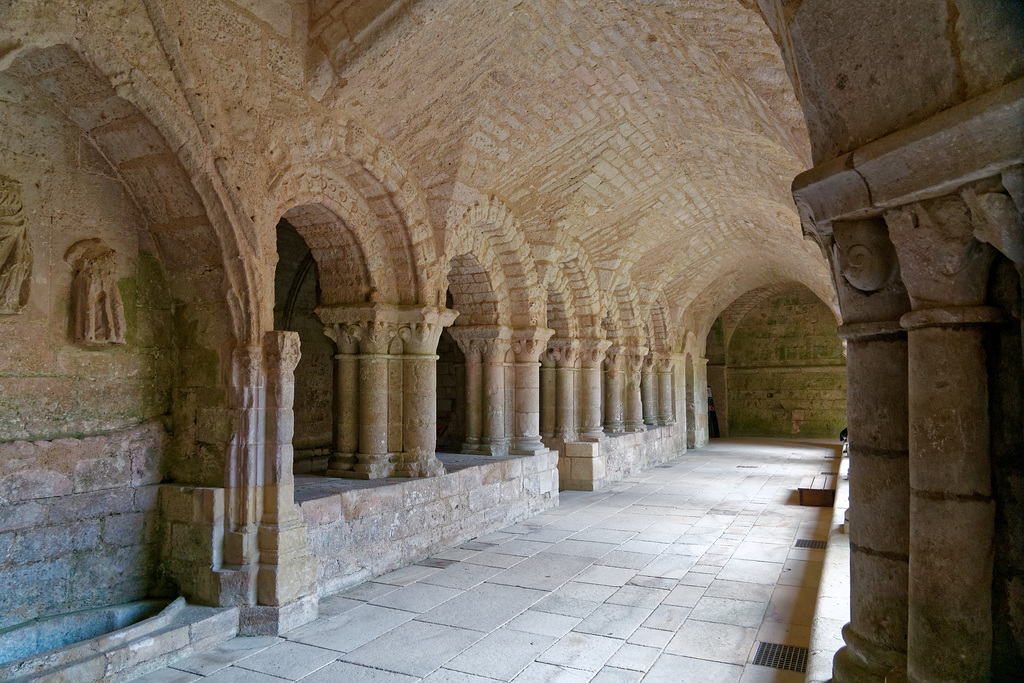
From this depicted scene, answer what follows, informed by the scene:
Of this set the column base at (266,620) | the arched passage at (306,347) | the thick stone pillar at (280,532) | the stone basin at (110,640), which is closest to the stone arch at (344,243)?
the thick stone pillar at (280,532)

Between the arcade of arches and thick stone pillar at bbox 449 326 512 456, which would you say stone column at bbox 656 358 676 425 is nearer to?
the arcade of arches

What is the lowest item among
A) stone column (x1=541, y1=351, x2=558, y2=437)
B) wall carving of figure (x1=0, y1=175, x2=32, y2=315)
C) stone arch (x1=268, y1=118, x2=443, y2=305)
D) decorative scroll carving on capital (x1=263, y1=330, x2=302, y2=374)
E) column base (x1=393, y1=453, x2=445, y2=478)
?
column base (x1=393, y1=453, x2=445, y2=478)

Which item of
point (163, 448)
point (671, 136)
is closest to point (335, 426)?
point (163, 448)

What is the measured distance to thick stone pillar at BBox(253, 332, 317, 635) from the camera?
3881 mm

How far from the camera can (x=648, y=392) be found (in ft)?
42.7

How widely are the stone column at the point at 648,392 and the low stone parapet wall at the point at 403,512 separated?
6211mm

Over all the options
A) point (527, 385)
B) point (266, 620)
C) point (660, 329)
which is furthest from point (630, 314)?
point (266, 620)

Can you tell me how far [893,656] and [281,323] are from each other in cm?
715

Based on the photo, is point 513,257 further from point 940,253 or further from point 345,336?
point 940,253

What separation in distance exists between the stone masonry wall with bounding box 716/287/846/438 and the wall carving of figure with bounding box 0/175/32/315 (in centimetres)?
1693

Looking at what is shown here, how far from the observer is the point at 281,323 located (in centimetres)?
793

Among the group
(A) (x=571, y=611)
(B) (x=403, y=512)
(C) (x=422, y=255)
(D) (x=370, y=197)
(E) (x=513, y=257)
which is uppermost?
(D) (x=370, y=197)

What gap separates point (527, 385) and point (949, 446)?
20.9ft

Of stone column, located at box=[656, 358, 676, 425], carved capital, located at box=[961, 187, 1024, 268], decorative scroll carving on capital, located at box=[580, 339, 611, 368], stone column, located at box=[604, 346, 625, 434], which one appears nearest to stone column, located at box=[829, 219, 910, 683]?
carved capital, located at box=[961, 187, 1024, 268]
